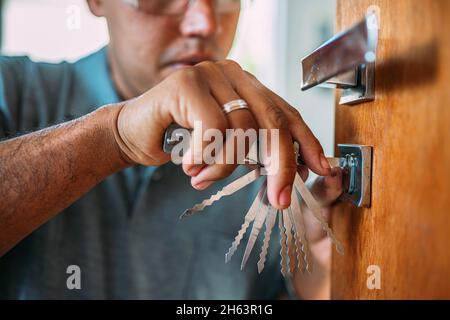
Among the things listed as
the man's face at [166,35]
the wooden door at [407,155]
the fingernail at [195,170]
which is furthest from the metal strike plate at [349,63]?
the man's face at [166,35]

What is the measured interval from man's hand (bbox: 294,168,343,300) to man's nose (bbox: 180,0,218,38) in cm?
35

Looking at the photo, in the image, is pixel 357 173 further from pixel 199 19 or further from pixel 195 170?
pixel 199 19

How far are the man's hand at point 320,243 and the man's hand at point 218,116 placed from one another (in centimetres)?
4

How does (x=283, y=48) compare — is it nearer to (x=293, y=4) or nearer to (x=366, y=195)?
(x=293, y=4)

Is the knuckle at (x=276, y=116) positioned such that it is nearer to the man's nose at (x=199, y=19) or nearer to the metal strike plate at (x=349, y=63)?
the metal strike plate at (x=349, y=63)

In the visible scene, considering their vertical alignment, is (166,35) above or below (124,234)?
above

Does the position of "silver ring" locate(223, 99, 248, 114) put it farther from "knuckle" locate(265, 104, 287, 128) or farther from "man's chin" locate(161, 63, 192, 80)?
"man's chin" locate(161, 63, 192, 80)

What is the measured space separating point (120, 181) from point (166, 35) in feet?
0.89

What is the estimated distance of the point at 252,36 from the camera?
0.81 meters

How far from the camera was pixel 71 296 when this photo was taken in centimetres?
59

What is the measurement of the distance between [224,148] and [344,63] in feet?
0.37

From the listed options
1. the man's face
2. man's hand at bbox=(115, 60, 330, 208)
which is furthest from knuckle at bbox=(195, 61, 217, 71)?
the man's face

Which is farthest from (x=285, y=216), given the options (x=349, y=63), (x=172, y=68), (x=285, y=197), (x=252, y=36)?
(x=252, y=36)

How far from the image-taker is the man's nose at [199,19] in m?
0.60
